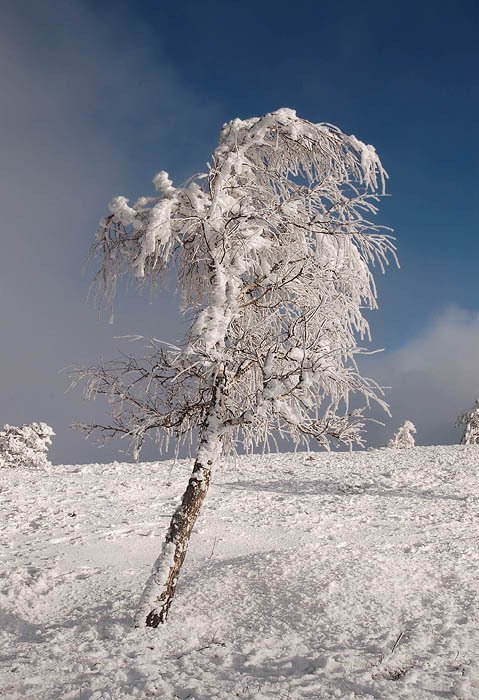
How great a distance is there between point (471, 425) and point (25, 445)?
25688 mm

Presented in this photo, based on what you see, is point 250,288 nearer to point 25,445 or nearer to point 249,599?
point 249,599

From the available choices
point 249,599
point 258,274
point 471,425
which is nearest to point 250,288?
point 258,274

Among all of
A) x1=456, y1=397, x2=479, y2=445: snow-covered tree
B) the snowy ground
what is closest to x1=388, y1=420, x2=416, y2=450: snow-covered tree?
x1=456, y1=397, x2=479, y2=445: snow-covered tree

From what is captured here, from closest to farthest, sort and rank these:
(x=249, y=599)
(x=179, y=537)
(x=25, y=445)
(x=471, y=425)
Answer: (x=179, y=537), (x=249, y=599), (x=25, y=445), (x=471, y=425)

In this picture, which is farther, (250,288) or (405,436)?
(405,436)

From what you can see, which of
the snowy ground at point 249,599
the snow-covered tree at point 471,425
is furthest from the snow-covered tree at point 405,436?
the snowy ground at point 249,599

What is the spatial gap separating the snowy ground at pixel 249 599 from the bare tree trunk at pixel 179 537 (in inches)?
9.9

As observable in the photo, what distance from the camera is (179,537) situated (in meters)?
6.36

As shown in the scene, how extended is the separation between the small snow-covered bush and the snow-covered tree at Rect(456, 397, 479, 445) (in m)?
23.9

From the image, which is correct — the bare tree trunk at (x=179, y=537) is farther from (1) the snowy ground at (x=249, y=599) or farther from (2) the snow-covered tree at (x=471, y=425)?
(2) the snow-covered tree at (x=471, y=425)

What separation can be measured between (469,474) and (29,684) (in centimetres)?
1657

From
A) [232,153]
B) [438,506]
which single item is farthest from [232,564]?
[438,506]

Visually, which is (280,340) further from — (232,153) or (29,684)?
(29,684)

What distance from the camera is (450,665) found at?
526 cm
